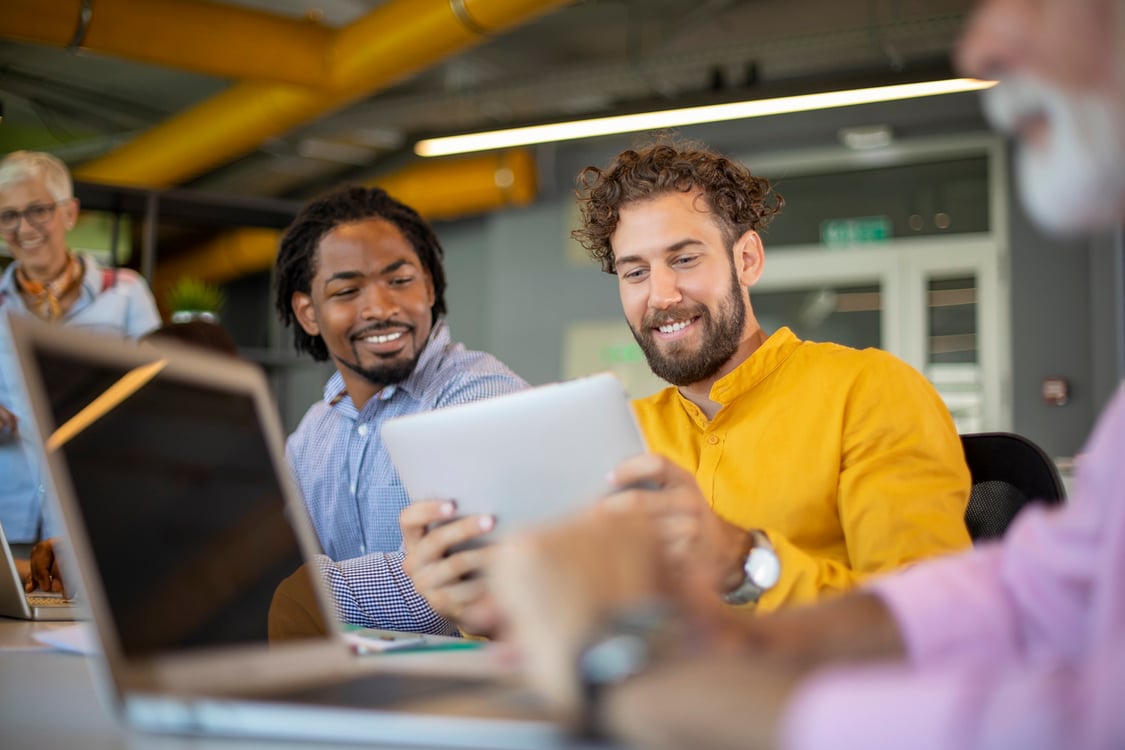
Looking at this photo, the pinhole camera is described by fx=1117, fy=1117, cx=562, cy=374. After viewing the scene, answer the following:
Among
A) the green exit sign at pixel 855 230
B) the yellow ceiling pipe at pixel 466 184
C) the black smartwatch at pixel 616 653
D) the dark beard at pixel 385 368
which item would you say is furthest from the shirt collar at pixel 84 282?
the green exit sign at pixel 855 230

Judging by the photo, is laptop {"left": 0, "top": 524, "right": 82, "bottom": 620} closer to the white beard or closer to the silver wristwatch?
the silver wristwatch

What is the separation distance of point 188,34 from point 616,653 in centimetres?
548

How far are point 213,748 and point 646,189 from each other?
60.8 inches

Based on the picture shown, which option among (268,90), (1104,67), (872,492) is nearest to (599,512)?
(1104,67)

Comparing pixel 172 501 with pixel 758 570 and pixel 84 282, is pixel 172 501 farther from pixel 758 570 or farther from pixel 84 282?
pixel 84 282

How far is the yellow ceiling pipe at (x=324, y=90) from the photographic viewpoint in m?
5.10

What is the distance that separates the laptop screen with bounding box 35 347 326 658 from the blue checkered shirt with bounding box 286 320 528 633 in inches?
43.3

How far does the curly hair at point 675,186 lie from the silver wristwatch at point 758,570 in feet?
2.71

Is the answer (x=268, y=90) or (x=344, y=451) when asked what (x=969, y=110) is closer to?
(x=268, y=90)

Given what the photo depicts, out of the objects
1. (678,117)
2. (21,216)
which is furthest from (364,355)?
(678,117)

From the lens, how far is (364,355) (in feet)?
8.68

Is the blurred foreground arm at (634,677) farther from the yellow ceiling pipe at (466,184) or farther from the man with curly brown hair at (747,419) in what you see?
the yellow ceiling pipe at (466,184)

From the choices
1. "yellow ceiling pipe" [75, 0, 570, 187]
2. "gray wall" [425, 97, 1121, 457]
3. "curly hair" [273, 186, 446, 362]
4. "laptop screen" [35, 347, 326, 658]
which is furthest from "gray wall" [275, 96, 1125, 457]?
"laptop screen" [35, 347, 326, 658]

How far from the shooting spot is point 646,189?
2146 mm
